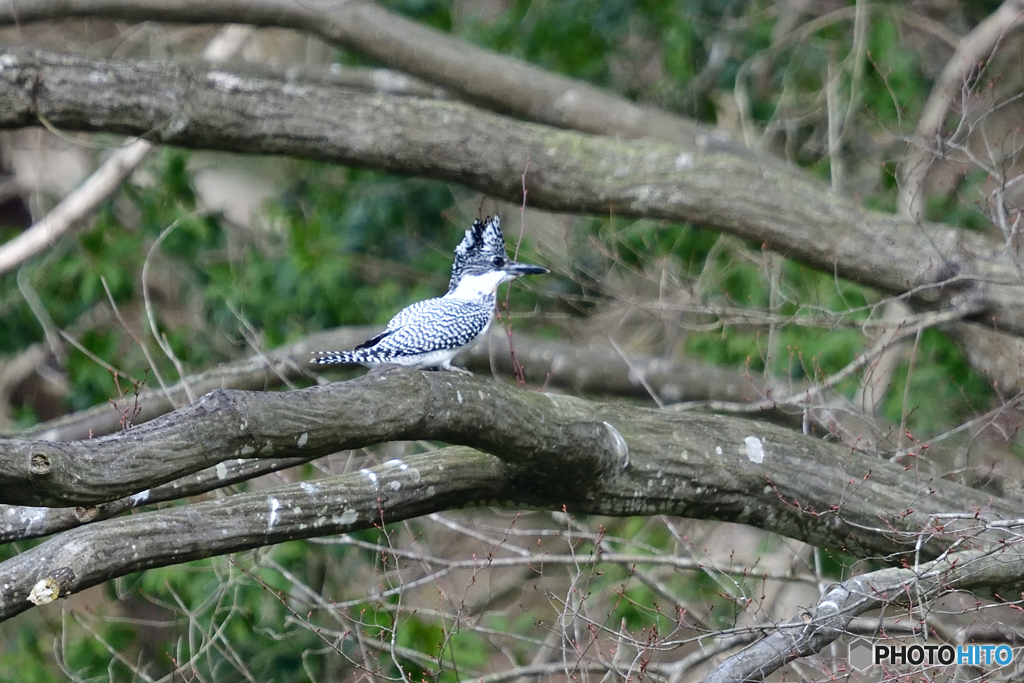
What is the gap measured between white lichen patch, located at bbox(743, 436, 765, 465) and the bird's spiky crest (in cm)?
120

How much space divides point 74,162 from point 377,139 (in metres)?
4.76

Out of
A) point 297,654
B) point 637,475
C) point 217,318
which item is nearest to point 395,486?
point 637,475

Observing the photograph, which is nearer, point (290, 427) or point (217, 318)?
point (290, 427)

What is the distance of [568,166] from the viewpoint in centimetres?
441

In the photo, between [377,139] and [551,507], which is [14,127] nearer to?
[377,139]

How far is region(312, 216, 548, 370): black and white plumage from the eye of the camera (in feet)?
11.9

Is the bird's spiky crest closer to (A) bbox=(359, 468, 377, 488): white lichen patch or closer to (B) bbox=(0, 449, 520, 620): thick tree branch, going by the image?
(B) bbox=(0, 449, 520, 620): thick tree branch

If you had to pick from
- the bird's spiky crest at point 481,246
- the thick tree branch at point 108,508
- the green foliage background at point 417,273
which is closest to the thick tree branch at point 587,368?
the green foliage background at point 417,273

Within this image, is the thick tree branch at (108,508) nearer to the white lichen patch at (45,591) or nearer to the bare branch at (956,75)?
the white lichen patch at (45,591)

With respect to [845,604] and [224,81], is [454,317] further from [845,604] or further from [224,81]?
[845,604]

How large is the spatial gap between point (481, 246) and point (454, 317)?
517 millimetres

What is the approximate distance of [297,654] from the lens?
5457 mm

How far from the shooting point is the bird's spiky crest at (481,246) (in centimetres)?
418

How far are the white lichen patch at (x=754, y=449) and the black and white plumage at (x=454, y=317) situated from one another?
0.90 metres
